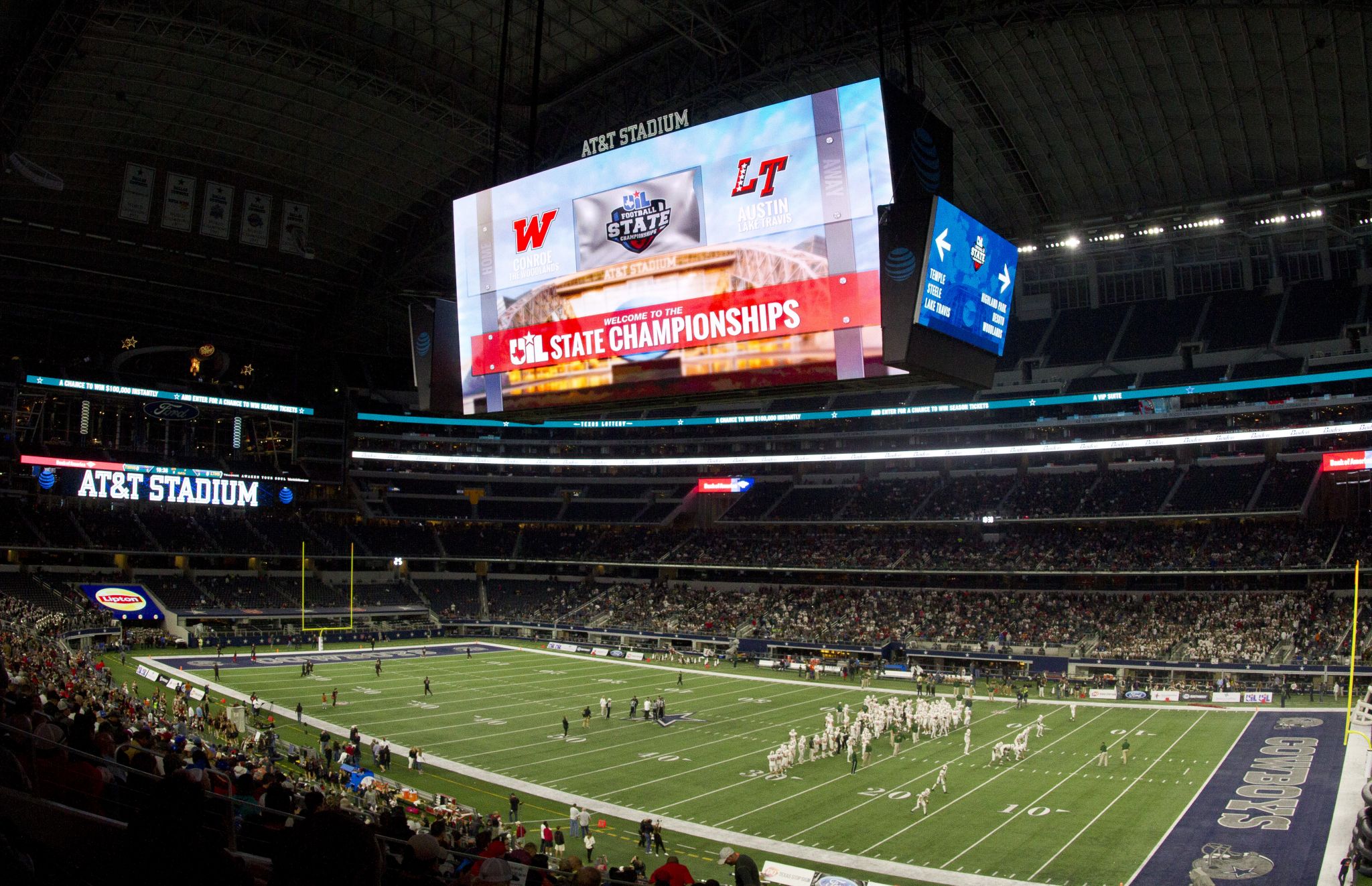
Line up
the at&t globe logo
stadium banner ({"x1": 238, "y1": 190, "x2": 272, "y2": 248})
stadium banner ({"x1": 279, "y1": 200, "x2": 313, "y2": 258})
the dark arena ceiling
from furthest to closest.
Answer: stadium banner ({"x1": 279, "y1": 200, "x2": 313, "y2": 258}) < stadium banner ({"x1": 238, "y1": 190, "x2": 272, "y2": 248}) < the dark arena ceiling < the at&t globe logo

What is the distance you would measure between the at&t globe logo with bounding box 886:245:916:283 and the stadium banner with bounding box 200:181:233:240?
120 ft

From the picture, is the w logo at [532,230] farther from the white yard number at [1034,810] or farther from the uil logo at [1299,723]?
the uil logo at [1299,723]

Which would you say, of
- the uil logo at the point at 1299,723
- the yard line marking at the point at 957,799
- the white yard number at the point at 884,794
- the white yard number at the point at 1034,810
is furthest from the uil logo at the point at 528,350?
the uil logo at the point at 1299,723

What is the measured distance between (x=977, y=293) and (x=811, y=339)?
8.59ft

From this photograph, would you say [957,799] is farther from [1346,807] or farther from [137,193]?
[137,193]

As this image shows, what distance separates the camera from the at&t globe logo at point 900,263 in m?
13.6

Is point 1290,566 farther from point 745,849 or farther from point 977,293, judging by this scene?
point 977,293

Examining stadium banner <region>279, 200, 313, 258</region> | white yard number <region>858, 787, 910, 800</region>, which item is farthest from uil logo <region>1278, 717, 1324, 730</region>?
stadium banner <region>279, 200, 313, 258</region>

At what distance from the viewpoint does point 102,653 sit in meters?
47.5

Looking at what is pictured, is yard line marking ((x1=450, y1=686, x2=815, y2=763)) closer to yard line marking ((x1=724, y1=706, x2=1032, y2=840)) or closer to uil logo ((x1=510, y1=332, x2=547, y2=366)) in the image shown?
yard line marking ((x1=724, y1=706, x2=1032, y2=840))

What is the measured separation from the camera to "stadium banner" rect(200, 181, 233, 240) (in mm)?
42125

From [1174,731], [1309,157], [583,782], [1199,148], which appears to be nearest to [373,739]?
[583,782]

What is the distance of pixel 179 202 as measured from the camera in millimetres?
41344

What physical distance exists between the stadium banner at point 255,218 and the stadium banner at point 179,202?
2491 millimetres
